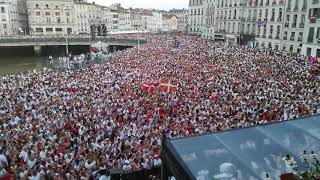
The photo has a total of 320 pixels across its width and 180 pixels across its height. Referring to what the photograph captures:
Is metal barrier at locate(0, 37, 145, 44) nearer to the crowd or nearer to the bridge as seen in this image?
the bridge

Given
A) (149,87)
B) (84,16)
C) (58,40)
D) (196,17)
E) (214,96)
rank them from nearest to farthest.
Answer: (214,96), (149,87), (58,40), (196,17), (84,16)

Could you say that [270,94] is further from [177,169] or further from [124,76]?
[177,169]

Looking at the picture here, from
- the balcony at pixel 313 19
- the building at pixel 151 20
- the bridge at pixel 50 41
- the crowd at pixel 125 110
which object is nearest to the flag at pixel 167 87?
the crowd at pixel 125 110

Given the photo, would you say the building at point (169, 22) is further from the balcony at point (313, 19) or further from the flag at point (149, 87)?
the flag at point (149, 87)

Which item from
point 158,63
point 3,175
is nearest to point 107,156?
point 3,175

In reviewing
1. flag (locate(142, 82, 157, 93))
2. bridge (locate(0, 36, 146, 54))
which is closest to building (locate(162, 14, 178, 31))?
bridge (locate(0, 36, 146, 54))

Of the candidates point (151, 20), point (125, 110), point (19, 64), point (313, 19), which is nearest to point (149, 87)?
point (125, 110)

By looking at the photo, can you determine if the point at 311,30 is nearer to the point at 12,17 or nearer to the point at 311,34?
the point at 311,34
